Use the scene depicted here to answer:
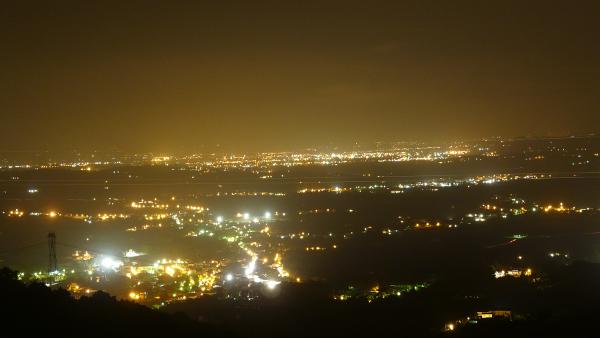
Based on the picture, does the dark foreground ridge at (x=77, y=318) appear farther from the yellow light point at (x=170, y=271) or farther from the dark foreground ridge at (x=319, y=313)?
the yellow light point at (x=170, y=271)

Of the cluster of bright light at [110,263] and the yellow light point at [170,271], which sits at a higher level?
the cluster of bright light at [110,263]

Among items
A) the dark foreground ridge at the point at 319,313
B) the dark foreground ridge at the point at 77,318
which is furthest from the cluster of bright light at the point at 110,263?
the dark foreground ridge at the point at 77,318

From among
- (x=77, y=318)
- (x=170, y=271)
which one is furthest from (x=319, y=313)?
(x=170, y=271)

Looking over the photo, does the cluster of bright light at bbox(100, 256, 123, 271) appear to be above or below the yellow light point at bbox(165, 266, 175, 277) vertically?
above

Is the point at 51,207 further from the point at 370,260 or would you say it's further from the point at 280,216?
the point at 370,260

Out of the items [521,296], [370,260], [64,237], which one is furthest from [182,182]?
[521,296]

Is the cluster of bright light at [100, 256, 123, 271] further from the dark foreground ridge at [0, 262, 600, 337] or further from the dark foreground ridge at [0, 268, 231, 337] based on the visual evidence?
the dark foreground ridge at [0, 268, 231, 337]

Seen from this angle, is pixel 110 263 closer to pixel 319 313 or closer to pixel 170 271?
pixel 170 271

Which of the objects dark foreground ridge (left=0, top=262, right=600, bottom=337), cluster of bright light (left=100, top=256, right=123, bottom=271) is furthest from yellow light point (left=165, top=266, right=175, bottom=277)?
dark foreground ridge (left=0, top=262, right=600, bottom=337)
